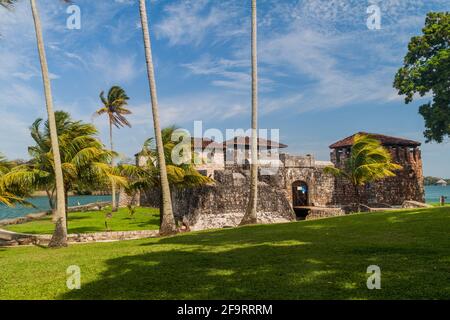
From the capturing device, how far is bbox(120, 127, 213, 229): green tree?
22000 mm

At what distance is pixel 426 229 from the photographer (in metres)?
11.8

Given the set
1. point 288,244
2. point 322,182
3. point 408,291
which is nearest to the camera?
point 408,291

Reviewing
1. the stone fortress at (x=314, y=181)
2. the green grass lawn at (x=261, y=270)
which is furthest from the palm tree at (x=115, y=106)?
the green grass lawn at (x=261, y=270)

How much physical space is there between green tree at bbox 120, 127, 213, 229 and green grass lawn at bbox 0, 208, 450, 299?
34.7 feet

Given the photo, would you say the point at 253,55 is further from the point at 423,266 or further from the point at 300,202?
the point at 300,202

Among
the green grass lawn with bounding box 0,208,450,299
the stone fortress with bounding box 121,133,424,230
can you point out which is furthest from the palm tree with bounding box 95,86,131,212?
the green grass lawn with bounding box 0,208,450,299

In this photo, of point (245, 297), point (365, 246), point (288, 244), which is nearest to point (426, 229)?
point (365, 246)

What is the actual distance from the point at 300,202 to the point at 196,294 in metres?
31.6

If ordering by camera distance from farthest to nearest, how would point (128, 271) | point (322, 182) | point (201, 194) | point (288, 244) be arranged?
1. point (322, 182)
2. point (201, 194)
3. point (288, 244)
4. point (128, 271)

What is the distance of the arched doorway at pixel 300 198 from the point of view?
1387 inches

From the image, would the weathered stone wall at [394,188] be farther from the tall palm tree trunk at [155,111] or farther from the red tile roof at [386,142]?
the tall palm tree trunk at [155,111]

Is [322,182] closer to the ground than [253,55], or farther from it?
closer to the ground

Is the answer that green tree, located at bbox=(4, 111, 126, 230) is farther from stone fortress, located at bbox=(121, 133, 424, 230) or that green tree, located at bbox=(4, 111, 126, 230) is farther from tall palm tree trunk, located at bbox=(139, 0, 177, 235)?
stone fortress, located at bbox=(121, 133, 424, 230)
